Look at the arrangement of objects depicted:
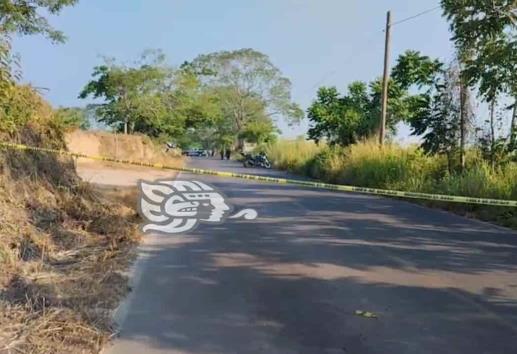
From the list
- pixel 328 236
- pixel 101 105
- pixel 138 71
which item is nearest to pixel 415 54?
pixel 328 236

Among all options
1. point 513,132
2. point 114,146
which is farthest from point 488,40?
point 114,146

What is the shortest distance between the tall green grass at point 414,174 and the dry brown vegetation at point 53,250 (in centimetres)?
809

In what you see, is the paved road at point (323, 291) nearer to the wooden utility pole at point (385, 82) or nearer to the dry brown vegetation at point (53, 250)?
the dry brown vegetation at point (53, 250)

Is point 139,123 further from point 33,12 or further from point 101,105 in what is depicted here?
point 33,12

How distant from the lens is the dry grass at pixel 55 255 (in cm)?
448

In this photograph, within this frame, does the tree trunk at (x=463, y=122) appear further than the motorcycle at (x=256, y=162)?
No

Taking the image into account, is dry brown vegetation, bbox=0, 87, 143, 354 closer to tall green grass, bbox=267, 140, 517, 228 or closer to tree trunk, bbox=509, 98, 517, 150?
tall green grass, bbox=267, 140, 517, 228

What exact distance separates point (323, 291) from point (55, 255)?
335 cm

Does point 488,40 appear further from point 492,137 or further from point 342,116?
point 342,116

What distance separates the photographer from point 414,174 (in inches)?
755

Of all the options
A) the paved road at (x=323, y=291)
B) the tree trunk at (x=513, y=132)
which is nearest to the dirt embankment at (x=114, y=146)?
the tree trunk at (x=513, y=132)

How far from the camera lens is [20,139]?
374 inches

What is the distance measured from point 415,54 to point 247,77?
5391 centimetres

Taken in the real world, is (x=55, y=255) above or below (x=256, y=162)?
below
